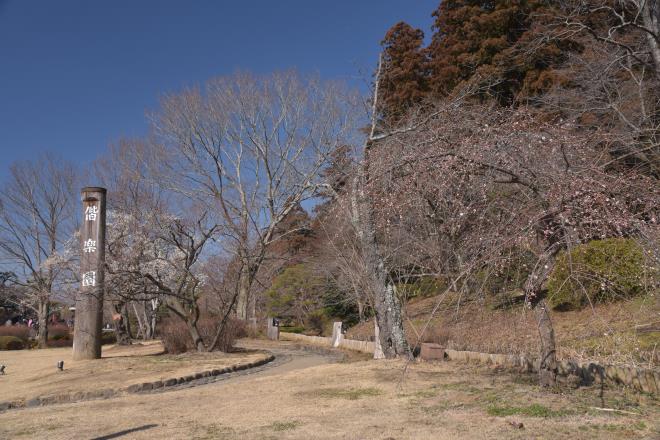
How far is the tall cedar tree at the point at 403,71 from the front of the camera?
18.0 m

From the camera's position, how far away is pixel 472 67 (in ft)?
53.9

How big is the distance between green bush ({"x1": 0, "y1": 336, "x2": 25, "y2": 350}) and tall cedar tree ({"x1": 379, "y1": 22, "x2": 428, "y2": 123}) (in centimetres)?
1683

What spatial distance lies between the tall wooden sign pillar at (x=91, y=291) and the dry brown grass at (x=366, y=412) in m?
5.79

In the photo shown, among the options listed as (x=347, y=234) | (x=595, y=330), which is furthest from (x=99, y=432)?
(x=347, y=234)

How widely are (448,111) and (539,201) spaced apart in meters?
5.15

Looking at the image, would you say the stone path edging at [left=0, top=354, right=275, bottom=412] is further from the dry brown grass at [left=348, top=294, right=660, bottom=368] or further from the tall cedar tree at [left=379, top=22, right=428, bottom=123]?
the tall cedar tree at [left=379, top=22, right=428, bottom=123]

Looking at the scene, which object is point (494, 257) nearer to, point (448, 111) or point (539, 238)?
point (539, 238)

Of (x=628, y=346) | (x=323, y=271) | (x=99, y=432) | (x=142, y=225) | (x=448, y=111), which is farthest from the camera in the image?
(x=323, y=271)

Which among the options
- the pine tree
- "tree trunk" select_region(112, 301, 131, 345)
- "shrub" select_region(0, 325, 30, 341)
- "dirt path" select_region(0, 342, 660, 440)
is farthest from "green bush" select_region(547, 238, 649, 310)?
"shrub" select_region(0, 325, 30, 341)

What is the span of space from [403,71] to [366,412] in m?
15.4

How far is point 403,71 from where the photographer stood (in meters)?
19.1

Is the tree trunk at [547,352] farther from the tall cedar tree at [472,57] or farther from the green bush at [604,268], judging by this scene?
the tall cedar tree at [472,57]

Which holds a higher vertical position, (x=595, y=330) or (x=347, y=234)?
(x=347, y=234)

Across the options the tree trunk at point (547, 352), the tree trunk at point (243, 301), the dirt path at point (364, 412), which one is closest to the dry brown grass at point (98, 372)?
the dirt path at point (364, 412)
